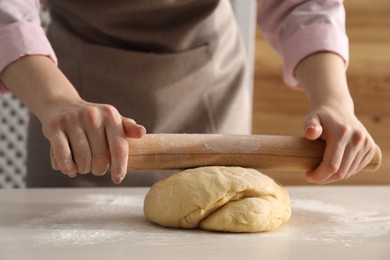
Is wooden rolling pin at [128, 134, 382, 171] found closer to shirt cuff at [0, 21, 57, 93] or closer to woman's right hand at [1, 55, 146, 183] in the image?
woman's right hand at [1, 55, 146, 183]

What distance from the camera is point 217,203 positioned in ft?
2.98

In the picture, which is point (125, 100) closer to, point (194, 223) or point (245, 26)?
point (194, 223)

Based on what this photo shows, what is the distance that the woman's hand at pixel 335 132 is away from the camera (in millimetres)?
989

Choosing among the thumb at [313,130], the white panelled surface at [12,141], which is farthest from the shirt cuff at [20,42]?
the white panelled surface at [12,141]

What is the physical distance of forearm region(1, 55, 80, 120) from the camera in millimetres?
933

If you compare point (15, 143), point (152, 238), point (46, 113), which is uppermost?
point (46, 113)

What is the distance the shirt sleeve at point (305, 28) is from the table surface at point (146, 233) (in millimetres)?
236

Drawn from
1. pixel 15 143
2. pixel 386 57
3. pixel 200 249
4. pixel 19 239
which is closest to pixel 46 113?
pixel 19 239

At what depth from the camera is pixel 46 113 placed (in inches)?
36.1

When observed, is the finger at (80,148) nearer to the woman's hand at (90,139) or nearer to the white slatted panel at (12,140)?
the woman's hand at (90,139)

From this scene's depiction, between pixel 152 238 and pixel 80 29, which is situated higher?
pixel 80 29

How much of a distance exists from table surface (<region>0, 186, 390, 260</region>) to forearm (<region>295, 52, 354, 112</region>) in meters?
0.16

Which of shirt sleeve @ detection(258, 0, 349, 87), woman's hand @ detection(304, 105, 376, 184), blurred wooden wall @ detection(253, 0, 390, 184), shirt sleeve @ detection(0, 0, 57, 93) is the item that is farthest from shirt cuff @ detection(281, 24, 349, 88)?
blurred wooden wall @ detection(253, 0, 390, 184)

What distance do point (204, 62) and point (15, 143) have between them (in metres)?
0.87
